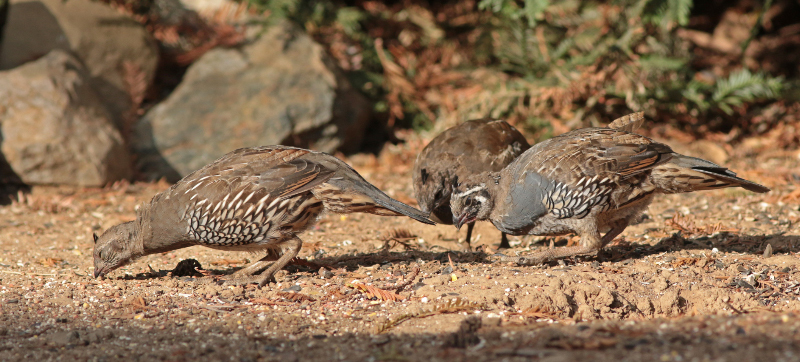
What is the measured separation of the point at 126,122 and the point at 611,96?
6.14 m

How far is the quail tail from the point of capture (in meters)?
5.05

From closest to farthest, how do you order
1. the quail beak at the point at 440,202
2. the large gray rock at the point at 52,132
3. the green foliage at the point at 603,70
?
the quail beak at the point at 440,202 → the large gray rock at the point at 52,132 → the green foliage at the point at 603,70

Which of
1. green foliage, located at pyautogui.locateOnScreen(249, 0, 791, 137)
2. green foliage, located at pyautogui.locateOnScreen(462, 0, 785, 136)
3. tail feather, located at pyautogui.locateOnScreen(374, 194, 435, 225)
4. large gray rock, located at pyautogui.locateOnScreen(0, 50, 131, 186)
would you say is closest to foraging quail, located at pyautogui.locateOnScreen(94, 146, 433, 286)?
tail feather, located at pyautogui.locateOnScreen(374, 194, 435, 225)

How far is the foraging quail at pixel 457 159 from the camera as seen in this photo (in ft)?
19.2

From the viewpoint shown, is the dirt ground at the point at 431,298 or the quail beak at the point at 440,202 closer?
the dirt ground at the point at 431,298

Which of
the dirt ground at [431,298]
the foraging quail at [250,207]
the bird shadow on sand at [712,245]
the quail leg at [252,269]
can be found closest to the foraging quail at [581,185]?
the dirt ground at [431,298]

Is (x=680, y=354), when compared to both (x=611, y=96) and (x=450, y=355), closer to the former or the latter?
(x=450, y=355)

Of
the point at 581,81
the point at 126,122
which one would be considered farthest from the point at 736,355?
the point at 126,122

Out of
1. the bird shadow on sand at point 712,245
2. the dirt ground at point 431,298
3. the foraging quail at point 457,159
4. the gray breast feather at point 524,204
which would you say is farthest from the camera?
the foraging quail at point 457,159

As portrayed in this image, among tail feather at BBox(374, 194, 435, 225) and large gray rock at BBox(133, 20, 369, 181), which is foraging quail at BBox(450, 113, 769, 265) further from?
large gray rock at BBox(133, 20, 369, 181)

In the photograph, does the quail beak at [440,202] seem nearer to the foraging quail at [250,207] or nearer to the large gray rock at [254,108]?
the foraging quail at [250,207]

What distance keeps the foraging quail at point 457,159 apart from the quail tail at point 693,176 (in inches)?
55.0

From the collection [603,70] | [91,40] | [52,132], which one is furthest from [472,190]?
[91,40]

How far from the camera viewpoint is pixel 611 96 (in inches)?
359
